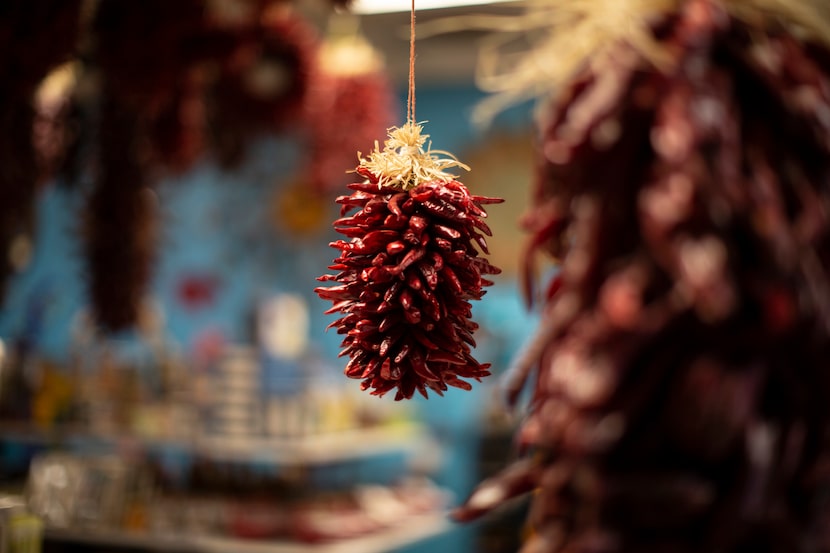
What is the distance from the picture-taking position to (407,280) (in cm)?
111

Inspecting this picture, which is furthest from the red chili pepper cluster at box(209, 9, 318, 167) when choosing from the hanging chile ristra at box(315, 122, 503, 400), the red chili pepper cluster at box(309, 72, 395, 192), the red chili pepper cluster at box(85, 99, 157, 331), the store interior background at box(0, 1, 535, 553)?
the hanging chile ristra at box(315, 122, 503, 400)

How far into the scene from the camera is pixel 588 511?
2.10 feet

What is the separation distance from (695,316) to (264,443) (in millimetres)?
3453

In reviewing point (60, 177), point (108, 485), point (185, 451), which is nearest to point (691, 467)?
point (60, 177)

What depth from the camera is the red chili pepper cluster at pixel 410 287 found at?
1101 mm

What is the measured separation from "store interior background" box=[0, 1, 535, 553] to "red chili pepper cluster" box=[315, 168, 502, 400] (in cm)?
371

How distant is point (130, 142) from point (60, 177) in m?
0.36

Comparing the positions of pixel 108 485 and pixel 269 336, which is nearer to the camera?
pixel 108 485

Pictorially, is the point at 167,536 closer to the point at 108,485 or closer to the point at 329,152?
the point at 108,485

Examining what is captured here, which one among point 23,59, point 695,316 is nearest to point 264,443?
point 23,59

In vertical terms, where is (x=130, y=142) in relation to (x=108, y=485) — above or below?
above

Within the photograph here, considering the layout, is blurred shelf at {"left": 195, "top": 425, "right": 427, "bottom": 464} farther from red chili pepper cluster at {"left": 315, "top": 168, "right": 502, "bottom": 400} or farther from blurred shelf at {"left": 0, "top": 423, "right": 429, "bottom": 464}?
red chili pepper cluster at {"left": 315, "top": 168, "right": 502, "bottom": 400}

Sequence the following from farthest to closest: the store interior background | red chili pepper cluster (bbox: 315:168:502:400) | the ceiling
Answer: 1. the store interior background
2. the ceiling
3. red chili pepper cluster (bbox: 315:168:502:400)

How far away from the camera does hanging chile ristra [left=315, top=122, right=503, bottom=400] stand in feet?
3.61
